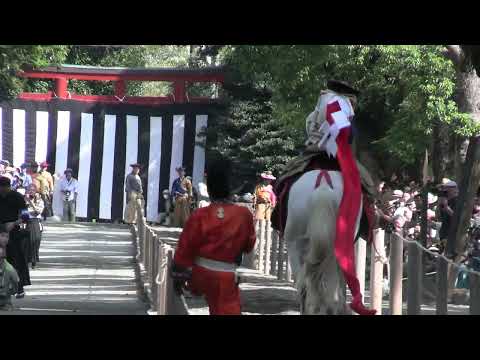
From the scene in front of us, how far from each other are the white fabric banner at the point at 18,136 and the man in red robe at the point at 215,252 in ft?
104

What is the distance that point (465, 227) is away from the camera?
18.0m

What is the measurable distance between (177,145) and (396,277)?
28.5m

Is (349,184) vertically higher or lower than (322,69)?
lower

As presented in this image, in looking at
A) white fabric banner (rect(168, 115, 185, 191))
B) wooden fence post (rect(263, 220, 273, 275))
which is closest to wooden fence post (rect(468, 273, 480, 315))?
wooden fence post (rect(263, 220, 273, 275))

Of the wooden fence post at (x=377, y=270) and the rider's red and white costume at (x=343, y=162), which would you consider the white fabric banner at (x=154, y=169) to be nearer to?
the wooden fence post at (x=377, y=270)

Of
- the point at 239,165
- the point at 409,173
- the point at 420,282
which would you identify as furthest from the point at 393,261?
the point at 239,165

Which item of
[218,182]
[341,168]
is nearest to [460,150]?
[341,168]

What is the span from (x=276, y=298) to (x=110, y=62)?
36.3 meters

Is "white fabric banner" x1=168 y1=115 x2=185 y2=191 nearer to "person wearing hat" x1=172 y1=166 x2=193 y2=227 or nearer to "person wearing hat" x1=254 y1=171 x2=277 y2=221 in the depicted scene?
"person wearing hat" x1=172 y1=166 x2=193 y2=227

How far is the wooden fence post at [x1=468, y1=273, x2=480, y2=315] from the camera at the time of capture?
948cm

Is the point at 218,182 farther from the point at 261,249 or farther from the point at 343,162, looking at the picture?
the point at 261,249

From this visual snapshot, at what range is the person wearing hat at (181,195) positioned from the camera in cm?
3741

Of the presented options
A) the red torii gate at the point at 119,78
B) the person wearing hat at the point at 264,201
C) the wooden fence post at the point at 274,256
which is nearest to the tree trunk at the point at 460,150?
the wooden fence post at the point at 274,256
